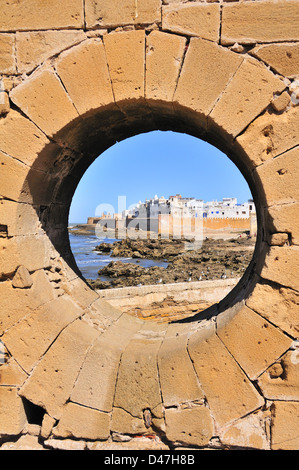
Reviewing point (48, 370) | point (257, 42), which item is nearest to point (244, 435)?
point (48, 370)

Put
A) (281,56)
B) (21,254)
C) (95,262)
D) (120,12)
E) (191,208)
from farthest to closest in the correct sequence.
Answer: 1. (191,208)
2. (95,262)
3. (21,254)
4. (120,12)
5. (281,56)

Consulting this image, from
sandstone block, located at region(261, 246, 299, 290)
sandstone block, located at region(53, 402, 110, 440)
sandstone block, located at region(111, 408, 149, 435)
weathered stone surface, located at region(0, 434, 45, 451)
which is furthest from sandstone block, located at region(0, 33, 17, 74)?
weathered stone surface, located at region(0, 434, 45, 451)

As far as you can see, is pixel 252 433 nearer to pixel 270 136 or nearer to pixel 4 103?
pixel 270 136

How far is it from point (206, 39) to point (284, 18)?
0.63 meters

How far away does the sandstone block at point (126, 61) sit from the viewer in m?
2.42

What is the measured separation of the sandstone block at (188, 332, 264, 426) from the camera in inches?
94.7

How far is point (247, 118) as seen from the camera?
2.34 meters

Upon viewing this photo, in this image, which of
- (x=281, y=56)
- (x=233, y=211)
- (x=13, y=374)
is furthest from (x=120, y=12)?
(x=233, y=211)

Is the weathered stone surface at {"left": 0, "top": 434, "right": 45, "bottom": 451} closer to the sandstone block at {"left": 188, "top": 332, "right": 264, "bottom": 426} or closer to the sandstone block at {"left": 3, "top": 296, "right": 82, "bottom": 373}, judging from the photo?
the sandstone block at {"left": 3, "top": 296, "right": 82, "bottom": 373}

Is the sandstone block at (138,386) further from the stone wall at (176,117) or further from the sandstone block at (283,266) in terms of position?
the sandstone block at (283,266)

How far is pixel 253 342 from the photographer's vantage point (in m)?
2.40

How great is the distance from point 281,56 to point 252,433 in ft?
10.2

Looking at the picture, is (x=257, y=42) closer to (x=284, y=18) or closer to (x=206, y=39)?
(x=284, y=18)

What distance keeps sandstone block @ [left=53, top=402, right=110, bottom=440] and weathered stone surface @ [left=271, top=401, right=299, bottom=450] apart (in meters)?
1.43
